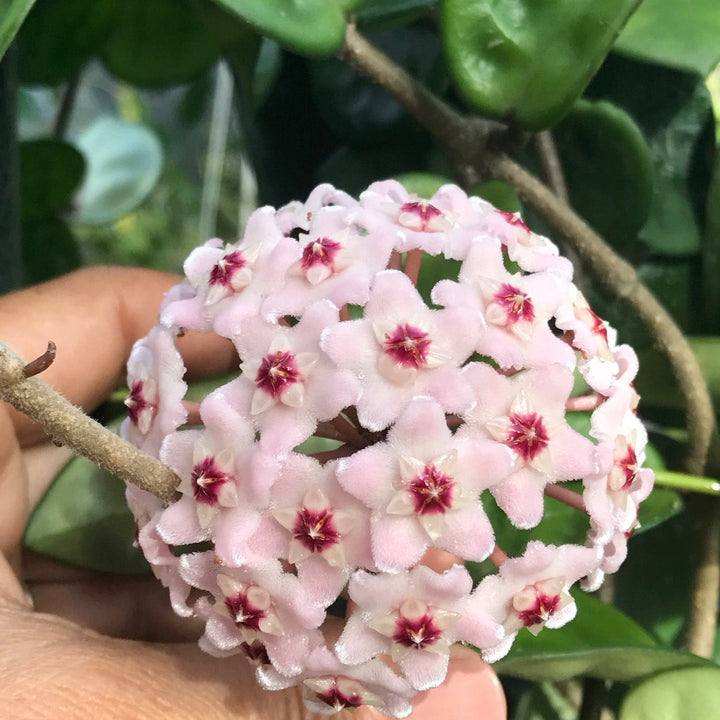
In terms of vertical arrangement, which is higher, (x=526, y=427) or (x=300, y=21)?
(x=300, y=21)

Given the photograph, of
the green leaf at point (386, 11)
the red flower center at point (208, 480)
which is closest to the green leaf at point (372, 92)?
the green leaf at point (386, 11)

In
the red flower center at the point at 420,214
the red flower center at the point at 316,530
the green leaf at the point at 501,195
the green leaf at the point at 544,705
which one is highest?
the green leaf at the point at 501,195

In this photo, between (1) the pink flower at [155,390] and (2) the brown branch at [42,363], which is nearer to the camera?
(2) the brown branch at [42,363]

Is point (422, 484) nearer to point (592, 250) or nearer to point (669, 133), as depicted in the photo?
point (592, 250)

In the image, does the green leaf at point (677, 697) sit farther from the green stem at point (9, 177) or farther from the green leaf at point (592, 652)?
the green stem at point (9, 177)

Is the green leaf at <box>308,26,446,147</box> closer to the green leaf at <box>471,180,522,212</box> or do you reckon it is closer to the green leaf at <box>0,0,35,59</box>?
the green leaf at <box>471,180,522,212</box>

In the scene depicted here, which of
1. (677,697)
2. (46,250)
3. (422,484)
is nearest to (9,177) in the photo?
(46,250)

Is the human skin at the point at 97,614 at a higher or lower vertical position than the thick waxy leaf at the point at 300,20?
lower
